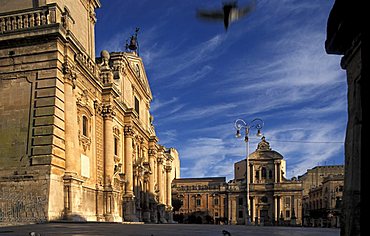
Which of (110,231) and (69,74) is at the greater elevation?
(69,74)

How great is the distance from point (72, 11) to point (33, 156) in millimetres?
11268

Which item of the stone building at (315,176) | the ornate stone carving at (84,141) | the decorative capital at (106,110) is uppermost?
the decorative capital at (106,110)

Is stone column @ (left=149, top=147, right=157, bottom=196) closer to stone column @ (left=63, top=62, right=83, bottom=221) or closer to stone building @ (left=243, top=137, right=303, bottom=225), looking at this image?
stone column @ (left=63, top=62, right=83, bottom=221)

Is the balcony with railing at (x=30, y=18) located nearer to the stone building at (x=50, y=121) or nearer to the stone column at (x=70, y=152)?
the stone building at (x=50, y=121)

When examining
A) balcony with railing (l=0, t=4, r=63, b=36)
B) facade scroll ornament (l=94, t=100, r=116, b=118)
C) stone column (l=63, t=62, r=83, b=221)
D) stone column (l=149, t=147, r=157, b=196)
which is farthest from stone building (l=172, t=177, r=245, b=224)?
balcony with railing (l=0, t=4, r=63, b=36)

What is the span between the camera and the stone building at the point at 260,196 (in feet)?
268

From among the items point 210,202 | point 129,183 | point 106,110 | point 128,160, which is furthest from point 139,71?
point 210,202

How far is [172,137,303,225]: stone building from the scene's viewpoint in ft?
268

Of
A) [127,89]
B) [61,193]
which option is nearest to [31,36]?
[61,193]

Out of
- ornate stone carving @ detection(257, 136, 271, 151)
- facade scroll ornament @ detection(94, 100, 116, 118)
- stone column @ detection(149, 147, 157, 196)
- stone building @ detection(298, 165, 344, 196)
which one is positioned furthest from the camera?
stone building @ detection(298, 165, 344, 196)

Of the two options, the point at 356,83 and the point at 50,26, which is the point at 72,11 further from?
the point at 356,83

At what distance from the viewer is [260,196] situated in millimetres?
82750

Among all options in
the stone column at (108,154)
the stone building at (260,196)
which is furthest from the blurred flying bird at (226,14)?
the stone building at (260,196)

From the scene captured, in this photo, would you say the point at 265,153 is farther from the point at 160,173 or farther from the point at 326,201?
the point at 160,173
